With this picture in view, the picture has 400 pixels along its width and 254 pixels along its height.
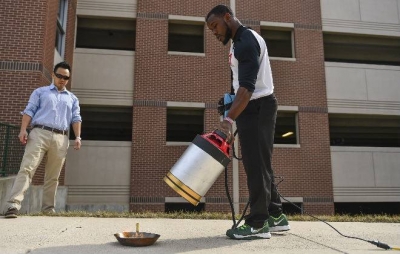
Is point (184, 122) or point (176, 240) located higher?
point (184, 122)

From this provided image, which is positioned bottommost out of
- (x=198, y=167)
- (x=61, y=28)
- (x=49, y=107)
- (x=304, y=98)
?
(x=198, y=167)

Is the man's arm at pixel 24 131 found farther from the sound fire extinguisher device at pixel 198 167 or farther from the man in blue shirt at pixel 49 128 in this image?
the sound fire extinguisher device at pixel 198 167

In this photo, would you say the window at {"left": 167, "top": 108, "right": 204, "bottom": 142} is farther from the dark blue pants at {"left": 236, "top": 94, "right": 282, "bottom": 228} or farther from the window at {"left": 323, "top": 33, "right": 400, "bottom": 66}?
the dark blue pants at {"left": 236, "top": 94, "right": 282, "bottom": 228}

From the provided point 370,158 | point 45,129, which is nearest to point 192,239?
point 45,129

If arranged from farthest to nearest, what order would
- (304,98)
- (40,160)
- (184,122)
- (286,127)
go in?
1. (286,127)
2. (184,122)
3. (304,98)
4. (40,160)

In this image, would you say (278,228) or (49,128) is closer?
(278,228)

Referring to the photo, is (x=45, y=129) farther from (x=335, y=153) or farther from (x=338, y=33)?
(x=338, y=33)

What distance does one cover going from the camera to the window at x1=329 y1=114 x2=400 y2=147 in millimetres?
15852

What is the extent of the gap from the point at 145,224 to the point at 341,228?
2368mm

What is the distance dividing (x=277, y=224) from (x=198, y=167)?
4.26 feet

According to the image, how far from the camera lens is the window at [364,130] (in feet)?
52.0

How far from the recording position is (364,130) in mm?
16922

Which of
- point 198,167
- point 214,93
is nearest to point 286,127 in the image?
point 214,93

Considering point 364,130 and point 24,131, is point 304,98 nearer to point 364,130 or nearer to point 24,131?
point 364,130
